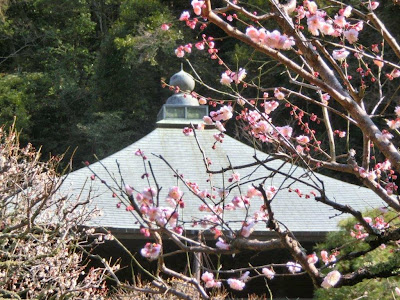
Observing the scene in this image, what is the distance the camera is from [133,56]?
17.3 m

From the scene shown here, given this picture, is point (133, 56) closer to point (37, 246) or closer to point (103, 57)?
point (103, 57)

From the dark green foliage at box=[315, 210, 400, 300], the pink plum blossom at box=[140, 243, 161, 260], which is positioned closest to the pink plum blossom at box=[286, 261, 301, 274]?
the pink plum blossom at box=[140, 243, 161, 260]

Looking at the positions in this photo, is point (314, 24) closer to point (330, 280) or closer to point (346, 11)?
point (346, 11)

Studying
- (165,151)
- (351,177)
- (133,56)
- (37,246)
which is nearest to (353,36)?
(37,246)

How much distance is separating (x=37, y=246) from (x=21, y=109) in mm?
12672

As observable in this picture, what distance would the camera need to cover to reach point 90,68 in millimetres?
19812

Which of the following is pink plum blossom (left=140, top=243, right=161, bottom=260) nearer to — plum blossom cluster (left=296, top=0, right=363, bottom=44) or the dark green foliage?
plum blossom cluster (left=296, top=0, right=363, bottom=44)

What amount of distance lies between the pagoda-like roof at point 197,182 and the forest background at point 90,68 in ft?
23.2

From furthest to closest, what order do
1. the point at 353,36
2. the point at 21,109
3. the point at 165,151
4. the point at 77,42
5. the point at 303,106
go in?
1. the point at 77,42
2. the point at 21,109
3. the point at 303,106
4. the point at 165,151
5. the point at 353,36

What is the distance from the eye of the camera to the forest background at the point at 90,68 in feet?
56.0

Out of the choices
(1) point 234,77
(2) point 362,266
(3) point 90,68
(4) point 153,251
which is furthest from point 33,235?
(3) point 90,68

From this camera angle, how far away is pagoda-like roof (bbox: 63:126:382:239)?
7.46 meters

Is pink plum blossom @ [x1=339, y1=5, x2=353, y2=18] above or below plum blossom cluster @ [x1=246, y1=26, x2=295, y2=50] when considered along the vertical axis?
above

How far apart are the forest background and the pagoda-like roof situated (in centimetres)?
706
